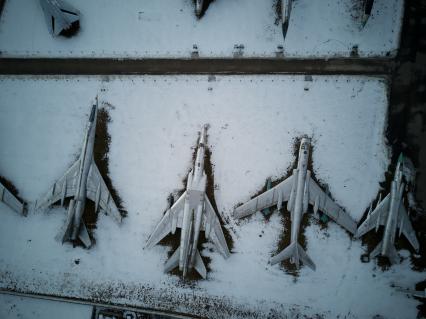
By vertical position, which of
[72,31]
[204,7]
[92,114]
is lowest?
[92,114]

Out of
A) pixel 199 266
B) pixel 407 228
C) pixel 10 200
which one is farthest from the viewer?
pixel 10 200

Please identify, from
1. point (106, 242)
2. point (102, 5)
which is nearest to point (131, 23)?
point (102, 5)

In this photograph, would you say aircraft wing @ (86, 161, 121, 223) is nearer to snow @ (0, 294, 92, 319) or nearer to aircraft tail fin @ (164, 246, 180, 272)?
aircraft tail fin @ (164, 246, 180, 272)

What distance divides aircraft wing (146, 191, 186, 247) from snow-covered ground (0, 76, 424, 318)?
30.4 inches

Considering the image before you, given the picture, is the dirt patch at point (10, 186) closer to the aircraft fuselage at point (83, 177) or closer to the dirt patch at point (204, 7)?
the aircraft fuselage at point (83, 177)

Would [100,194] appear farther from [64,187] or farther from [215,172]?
[215,172]

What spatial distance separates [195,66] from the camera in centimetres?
2130

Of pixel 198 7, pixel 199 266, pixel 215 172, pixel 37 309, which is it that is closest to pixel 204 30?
pixel 198 7

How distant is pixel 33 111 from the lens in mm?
21844

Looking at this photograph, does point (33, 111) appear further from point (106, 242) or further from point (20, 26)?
point (106, 242)

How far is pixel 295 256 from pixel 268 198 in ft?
10.7

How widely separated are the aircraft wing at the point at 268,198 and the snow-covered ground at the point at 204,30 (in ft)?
24.2

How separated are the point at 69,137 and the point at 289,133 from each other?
12.6 meters

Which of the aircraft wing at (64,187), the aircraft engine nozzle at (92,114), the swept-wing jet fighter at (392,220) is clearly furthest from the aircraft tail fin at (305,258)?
the aircraft engine nozzle at (92,114)
